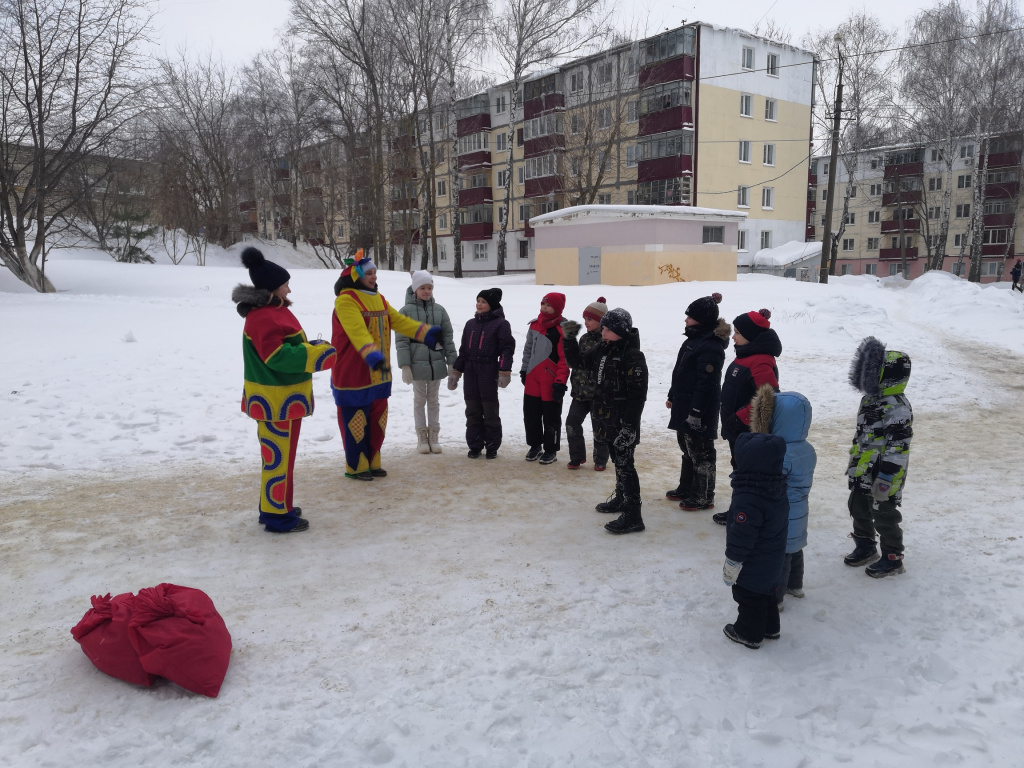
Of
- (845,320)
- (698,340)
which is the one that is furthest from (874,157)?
(698,340)

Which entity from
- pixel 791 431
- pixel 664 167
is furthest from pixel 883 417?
pixel 664 167

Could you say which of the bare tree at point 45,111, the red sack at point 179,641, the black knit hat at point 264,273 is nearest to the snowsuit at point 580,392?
the black knit hat at point 264,273

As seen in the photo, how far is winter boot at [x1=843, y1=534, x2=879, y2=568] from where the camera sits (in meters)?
4.24

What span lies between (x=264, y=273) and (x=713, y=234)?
75.5ft

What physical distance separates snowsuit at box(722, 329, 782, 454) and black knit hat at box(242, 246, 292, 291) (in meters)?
2.96

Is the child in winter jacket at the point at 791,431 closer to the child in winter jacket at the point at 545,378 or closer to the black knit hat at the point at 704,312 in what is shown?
the black knit hat at the point at 704,312

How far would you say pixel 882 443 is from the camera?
13.2ft

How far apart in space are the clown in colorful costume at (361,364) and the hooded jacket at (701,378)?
234 cm

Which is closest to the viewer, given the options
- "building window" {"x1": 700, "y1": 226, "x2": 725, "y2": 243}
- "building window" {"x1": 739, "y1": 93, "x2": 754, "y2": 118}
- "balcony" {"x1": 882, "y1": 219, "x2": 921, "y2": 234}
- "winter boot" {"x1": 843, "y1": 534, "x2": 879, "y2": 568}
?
"winter boot" {"x1": 843, "y1": 534, "x2": 879, "y2": 568}

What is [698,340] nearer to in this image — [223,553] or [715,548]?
[715,548]

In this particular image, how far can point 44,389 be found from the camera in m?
8.02

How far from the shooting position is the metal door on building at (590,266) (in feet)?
79.2

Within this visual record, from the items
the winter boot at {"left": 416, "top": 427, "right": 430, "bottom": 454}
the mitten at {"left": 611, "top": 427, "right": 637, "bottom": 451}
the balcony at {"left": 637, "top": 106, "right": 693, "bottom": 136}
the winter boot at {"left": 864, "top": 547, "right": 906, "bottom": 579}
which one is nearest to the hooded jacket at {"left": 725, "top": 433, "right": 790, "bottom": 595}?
the winter boot at {"left": 864, "top": 547, "right": 906, "bottom": 579}

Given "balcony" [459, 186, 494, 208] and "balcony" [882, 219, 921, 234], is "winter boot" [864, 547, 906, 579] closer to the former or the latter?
"balcony" [459, 186, 494, 208]
